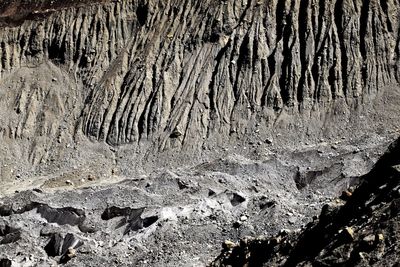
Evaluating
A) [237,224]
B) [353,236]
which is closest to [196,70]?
[237,224]

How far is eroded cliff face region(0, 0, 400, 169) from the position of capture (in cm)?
2867

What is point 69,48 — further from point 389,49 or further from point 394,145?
point 394,145

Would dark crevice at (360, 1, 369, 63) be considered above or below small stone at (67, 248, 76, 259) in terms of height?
above

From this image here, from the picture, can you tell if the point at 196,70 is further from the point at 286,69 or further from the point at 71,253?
the point at 71,253

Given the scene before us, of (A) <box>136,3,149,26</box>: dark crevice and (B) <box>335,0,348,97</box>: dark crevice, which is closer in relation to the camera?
(B) <box>335,0,348,97</box>: dark crevice

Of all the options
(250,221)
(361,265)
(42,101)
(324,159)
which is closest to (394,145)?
(361,265)

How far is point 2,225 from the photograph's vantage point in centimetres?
2395

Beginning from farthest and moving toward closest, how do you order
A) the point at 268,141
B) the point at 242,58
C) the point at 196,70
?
the point at 196,70, the point at 242,58, the point at 268,141

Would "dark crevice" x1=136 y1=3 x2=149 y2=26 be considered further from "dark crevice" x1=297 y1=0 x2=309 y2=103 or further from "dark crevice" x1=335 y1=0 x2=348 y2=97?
"dark crevice" x1=335 y1=0 x2=348 y2=97

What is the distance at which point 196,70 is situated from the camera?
3075 cm

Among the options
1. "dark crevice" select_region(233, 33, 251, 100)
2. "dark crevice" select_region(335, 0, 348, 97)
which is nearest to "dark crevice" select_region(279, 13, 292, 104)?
"dark crevice" select_region(233, 33, 251, 100)

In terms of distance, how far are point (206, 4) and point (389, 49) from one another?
829 cm

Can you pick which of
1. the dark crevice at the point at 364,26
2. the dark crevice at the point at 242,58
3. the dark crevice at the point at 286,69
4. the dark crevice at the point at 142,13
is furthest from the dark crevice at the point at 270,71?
the dark crevice at the point at 142,13

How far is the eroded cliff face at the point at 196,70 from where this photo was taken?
1129 inches
